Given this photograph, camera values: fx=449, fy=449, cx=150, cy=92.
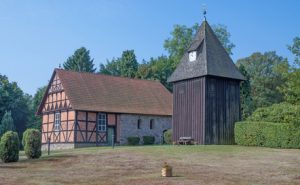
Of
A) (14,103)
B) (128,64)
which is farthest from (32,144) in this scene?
(128,64)

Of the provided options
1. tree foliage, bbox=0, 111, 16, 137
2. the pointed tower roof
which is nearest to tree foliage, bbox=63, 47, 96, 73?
tree foliage, bbox=0, 111, 16, 137

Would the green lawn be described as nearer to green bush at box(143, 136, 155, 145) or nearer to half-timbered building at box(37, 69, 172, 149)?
half-timbered building at box(37, 69, 172, 149)

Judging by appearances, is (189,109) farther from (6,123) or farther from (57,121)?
(6,123)

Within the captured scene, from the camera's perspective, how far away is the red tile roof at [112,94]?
144ft

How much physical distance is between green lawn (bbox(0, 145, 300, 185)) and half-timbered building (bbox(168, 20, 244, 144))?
16.6 feet

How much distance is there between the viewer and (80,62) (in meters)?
81.5

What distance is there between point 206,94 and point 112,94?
13685 millimetres

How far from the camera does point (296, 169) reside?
2236 centimetres

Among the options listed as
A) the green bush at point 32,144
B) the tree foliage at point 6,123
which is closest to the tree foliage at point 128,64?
the tree foliage at point 6,123

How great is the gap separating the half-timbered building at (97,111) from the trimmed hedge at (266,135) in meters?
13.0

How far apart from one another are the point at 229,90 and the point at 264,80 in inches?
1338

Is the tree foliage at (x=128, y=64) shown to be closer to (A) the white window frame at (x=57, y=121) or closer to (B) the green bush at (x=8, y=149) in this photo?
(A) the white window frame at (x=57, y=121)

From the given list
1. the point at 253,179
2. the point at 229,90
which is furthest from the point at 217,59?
the point at 253,179

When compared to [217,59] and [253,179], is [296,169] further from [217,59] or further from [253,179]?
[217,59]
